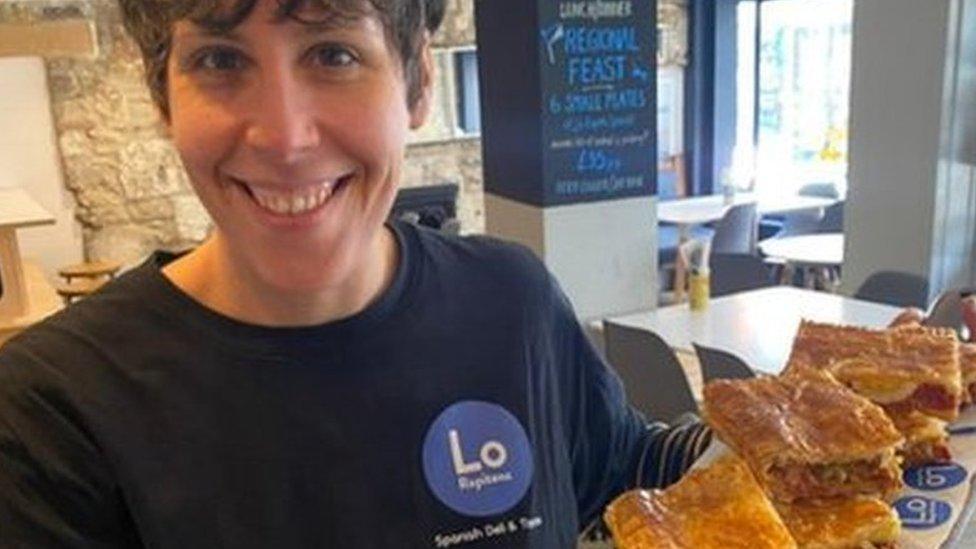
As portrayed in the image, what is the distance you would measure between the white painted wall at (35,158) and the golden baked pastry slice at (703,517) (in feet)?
14.9

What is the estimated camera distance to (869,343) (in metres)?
1.27

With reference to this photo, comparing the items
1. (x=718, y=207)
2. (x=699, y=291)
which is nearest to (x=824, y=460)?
(x=699, y=291)

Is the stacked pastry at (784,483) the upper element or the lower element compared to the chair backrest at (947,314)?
upper

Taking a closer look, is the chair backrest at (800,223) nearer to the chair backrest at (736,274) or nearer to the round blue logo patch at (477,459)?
the chair backrest at (736,274)

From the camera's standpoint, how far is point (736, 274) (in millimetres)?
3613

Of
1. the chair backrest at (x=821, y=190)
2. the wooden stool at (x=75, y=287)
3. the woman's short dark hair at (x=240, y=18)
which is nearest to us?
the woman's short dark hair at (x=240, y=18)

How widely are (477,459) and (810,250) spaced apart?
12.4 ft

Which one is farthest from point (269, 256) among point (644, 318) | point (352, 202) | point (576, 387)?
point (644, 318)

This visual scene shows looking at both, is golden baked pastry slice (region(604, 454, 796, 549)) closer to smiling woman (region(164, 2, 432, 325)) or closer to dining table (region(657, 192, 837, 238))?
smiling woman (region(164, 2, 432, 325))

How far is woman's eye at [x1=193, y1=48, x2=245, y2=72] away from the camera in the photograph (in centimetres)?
73

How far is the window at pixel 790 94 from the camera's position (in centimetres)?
598

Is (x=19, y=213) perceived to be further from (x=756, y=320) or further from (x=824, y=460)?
(x=824, y=460)

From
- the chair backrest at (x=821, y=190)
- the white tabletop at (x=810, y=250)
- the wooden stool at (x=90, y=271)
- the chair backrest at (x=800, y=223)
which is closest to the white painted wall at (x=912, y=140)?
the white tabletop at (x=810, y=250)

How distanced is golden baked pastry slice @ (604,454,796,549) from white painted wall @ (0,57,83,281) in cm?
455
